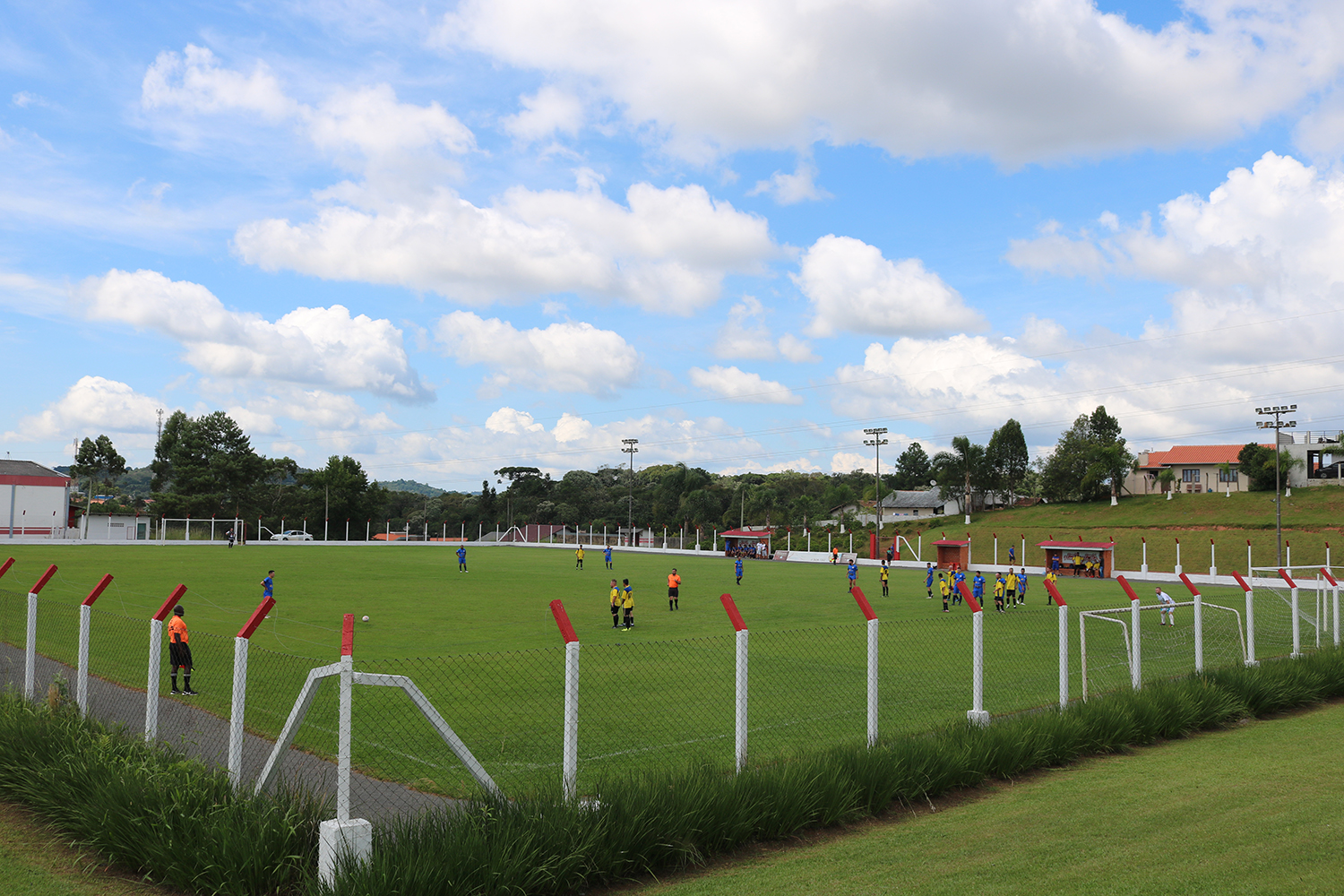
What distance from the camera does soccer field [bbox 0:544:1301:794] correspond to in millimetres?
11016

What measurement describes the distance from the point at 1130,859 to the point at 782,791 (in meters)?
2.49

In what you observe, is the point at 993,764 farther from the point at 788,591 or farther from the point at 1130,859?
the point at 788,591

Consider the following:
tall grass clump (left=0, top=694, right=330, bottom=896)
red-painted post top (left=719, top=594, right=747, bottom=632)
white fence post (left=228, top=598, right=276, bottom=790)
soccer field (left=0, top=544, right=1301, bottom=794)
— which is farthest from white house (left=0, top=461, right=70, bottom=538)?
red-painted post top (left=719, top=594, right=747, bottom=632)

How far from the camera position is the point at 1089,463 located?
96.1 metres

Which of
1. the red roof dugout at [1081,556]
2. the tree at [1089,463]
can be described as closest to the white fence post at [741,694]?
the red roof dugout at [1081,556]

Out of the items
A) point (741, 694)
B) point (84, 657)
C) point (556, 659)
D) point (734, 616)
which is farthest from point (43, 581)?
Result: point (556, 659)

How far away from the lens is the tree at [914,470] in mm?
148500

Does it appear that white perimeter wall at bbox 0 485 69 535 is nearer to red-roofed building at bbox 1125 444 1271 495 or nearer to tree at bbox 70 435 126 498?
tree at bbox 70 435 126 498

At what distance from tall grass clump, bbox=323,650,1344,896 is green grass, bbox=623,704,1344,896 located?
9.6 inches

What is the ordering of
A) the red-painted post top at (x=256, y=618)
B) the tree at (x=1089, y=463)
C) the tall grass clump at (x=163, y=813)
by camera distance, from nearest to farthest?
the tall grass clump at (x=163, y=813), the red-painted post top at (x=256, y=618), the tree at (x=1089, y=463)

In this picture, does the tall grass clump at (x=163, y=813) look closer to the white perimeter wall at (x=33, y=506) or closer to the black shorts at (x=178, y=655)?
the black shorts at (x=178, y=655)

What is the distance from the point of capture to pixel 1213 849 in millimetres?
6305

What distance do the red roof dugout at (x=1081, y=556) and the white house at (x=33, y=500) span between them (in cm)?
7210

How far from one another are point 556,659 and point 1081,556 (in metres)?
47.0
